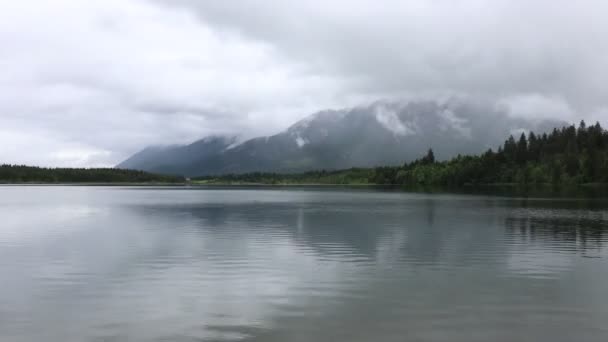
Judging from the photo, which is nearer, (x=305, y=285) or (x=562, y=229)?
(x=305, y=285)

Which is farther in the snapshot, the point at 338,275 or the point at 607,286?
the point at 338,275

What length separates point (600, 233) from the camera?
5122 cm

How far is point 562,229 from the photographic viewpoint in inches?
2169

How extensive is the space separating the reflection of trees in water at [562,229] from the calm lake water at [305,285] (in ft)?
1.22

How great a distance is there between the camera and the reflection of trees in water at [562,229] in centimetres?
4491

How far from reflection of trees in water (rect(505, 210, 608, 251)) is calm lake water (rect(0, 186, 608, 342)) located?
1.22ft

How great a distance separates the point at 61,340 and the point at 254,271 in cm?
1448

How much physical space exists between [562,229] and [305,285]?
130 ft

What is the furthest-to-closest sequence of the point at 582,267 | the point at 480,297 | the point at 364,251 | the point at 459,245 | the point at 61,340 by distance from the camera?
the point at 459,245 < the point at 364,251 < the point at 582,267 < the point at 480,297 < the point at 61,340

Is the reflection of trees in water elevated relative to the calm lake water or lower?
elevated

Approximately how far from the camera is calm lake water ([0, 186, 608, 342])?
1975 centimetres

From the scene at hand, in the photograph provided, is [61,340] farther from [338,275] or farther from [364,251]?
→ [364,251]

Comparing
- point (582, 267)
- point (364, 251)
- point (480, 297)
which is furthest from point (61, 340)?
point (582, 267)

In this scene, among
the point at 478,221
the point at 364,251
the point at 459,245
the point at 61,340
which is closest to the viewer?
the point at 61,340
